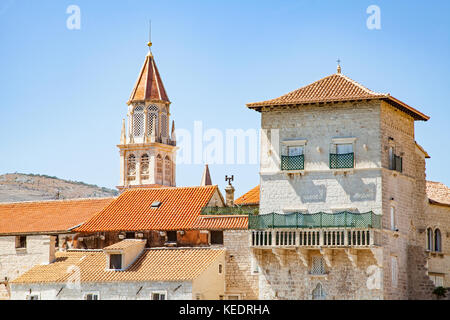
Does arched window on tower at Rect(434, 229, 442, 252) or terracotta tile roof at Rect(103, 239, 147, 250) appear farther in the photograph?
arched window on tower at Rect(434, 229, 442, 252)

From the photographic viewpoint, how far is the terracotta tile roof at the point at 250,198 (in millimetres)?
67062

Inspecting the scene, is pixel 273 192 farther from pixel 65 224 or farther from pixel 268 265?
pixel 65 224

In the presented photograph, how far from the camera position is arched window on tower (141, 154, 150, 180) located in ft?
338

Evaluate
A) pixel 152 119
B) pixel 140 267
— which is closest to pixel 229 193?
pixel 140 267

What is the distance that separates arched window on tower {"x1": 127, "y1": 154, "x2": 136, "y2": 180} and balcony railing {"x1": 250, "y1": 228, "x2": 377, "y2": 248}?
157 ft

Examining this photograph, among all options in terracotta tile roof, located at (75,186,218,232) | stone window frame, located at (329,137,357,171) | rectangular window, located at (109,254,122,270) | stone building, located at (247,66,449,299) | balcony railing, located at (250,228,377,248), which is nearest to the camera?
balcony railing, located at (250,228,377,248)

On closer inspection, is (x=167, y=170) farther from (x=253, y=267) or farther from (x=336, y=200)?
(x=336, y=200)

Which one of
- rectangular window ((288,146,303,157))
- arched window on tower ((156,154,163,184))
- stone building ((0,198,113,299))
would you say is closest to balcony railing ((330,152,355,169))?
rectangular window ((288,146,303,157))

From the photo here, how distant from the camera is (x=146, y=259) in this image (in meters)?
60.1

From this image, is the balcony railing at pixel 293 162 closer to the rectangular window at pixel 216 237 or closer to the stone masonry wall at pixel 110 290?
the rectangular window at pixel 216 237

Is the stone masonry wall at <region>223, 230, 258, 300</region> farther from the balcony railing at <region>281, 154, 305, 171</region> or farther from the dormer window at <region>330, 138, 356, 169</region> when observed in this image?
the dormer window at <region>330, 138, 356, 169</region>

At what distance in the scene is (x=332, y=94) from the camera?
57.0m

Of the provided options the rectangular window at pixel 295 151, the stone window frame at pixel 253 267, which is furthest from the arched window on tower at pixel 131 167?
the rectangular window at pixel 295 151

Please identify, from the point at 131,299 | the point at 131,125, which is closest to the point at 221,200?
the point at 131,299
